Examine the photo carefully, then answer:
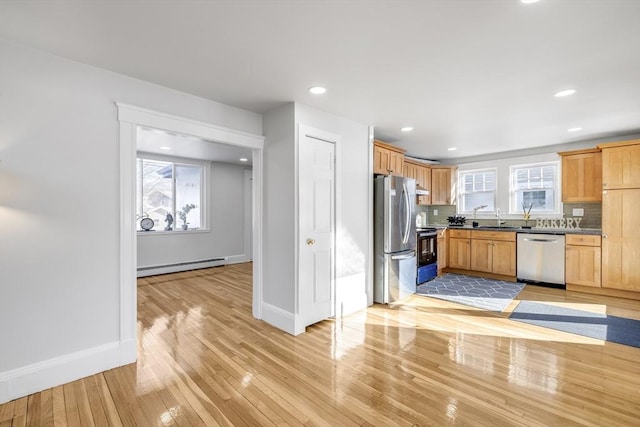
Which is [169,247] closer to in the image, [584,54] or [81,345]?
[81,345]

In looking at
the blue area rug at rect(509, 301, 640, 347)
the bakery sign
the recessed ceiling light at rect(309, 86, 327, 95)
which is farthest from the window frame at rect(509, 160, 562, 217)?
the recessed ceiling light at rect(309, 86, 327, 95)

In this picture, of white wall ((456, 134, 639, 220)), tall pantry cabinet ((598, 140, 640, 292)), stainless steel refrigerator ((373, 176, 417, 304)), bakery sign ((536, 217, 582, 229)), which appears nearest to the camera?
stainless steel refrigerator ((373, 176, 417, 304))

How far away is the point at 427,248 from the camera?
532 cm

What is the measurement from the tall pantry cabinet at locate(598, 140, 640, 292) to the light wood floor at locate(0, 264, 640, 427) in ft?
7.69

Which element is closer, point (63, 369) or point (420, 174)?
point (63, 369)

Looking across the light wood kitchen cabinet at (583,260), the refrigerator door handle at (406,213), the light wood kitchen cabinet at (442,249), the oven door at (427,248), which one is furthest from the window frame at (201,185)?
the light wood kitchen cabinet at (583,260)

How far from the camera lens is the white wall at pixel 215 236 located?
19.1 feet

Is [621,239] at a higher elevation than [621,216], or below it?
below

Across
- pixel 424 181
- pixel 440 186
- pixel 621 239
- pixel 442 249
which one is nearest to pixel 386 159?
pixel 424 181

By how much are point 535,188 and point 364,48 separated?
557cm

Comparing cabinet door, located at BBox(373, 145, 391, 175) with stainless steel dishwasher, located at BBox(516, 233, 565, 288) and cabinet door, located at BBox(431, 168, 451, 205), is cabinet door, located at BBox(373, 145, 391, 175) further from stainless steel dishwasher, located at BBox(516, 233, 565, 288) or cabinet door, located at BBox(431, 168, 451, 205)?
stainless steel dishwasher, located at BBox(516, 233, 565, 288)

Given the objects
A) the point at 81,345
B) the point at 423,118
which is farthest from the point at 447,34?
the point at 81,345

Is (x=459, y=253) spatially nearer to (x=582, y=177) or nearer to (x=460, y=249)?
(x=460, y=249)

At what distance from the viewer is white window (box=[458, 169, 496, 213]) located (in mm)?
6309
